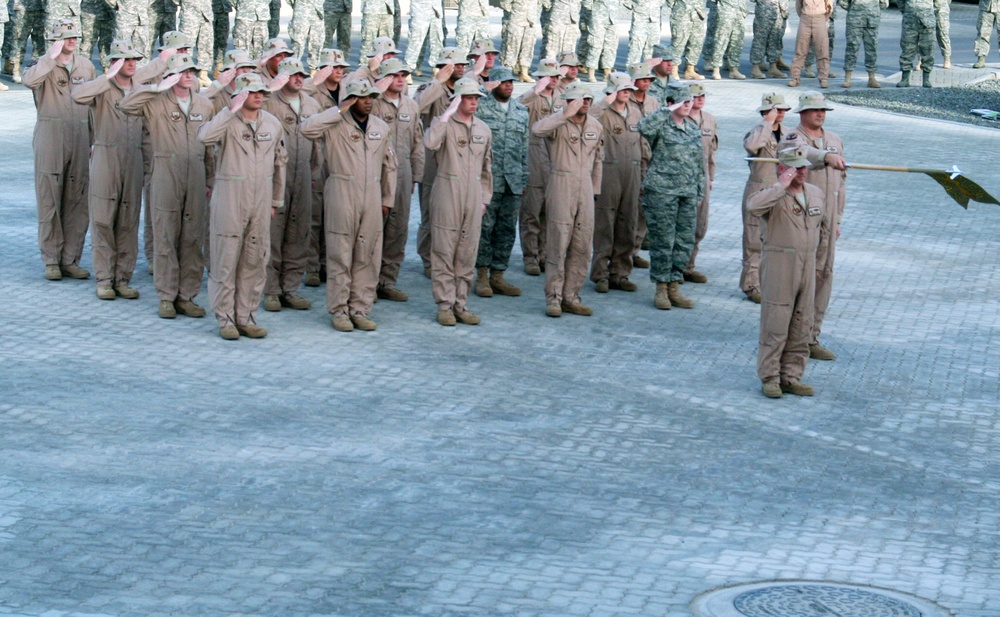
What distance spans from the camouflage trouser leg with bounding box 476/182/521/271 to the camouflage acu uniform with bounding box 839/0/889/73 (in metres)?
14.6

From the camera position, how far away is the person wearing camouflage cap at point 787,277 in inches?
449

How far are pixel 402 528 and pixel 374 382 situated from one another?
2790mm

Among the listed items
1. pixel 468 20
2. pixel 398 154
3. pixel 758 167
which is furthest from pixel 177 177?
pixel 468 20

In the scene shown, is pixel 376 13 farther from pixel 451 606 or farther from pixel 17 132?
pixel 451 606

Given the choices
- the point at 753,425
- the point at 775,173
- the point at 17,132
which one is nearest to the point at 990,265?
the point at 775,173

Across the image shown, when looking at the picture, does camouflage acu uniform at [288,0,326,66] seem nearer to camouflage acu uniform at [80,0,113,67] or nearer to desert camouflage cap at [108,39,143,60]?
camouflage acu uniform at [80,0,113,67]

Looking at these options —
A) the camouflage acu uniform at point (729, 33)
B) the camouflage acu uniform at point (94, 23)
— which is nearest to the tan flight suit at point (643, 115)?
the camouflage acu uniform at point (94, 23)

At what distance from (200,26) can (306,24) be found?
1.74m

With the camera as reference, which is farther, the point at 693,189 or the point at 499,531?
the point at 693,189

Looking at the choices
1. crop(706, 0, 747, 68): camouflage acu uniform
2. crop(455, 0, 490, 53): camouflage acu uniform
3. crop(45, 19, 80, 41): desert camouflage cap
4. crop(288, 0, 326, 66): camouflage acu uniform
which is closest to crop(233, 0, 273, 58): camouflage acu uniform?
crop(288, 0, 326, 66): camouflage acu uniform

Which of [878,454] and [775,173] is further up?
[775,173]

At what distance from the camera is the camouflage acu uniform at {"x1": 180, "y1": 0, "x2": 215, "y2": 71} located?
23.4 metres

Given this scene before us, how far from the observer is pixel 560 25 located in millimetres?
26484

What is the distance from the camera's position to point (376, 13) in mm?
25109
